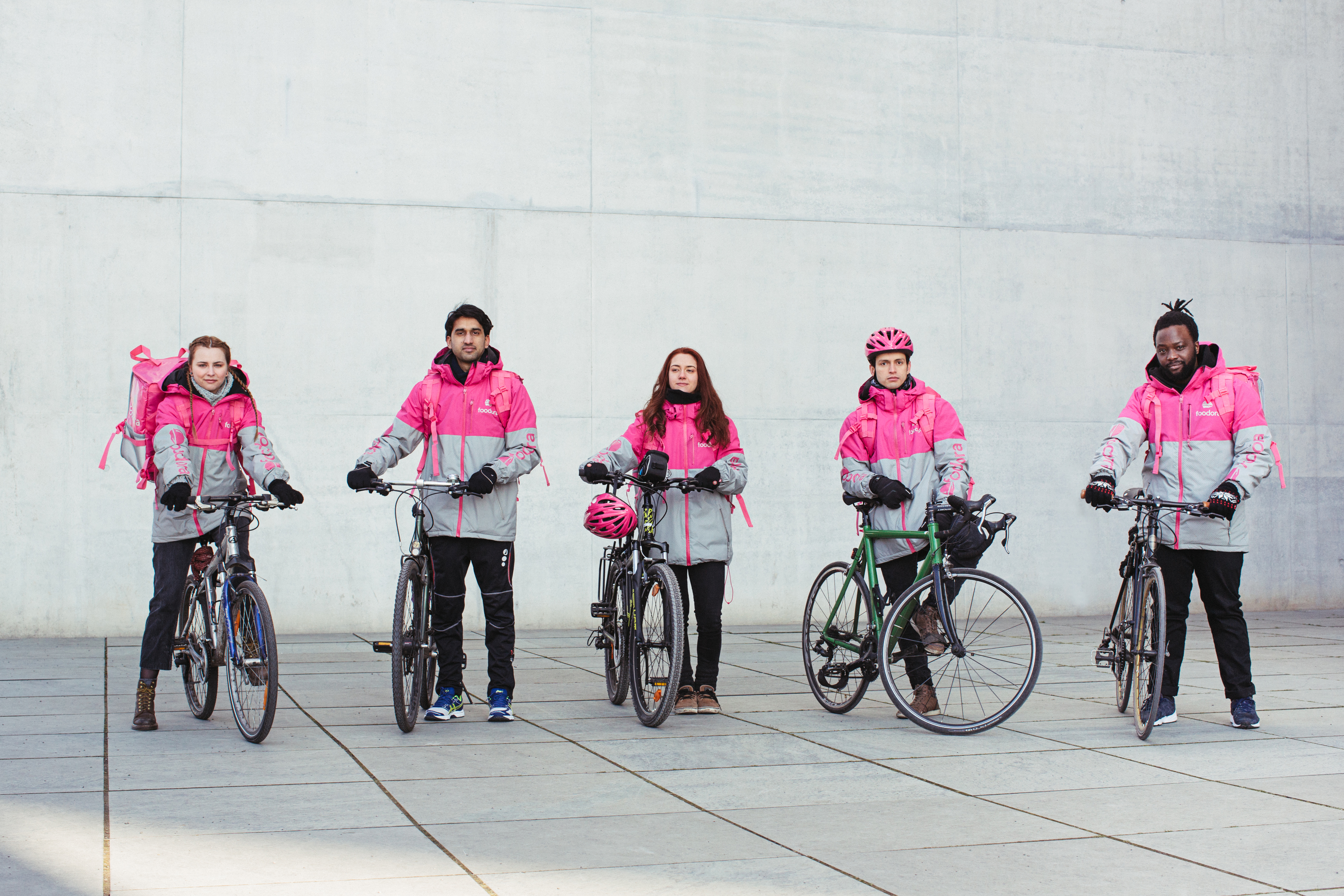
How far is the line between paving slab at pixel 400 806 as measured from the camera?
368 centimetres

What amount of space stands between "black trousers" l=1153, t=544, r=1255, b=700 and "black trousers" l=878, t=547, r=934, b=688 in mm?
1078

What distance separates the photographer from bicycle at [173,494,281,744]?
5703 mm

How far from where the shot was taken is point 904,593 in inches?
239

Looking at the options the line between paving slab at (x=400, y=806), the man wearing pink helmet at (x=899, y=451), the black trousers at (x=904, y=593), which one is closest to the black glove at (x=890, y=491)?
the man wearing pink helmet at (x=899, y=451)

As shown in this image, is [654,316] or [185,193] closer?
[185,193]

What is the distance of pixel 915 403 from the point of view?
657 cm

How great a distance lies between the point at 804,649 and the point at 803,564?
4.80 metres

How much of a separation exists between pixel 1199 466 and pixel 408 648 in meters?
3.68

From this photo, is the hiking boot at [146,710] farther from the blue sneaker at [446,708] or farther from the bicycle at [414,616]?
Result: the blue sneaker at [446,708]

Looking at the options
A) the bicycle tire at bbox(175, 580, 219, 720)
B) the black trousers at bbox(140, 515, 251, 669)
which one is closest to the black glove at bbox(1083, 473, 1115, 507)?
the black trousers at bbox(140, 515, 251, 669)

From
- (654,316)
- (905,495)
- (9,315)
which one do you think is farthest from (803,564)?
(9,315)

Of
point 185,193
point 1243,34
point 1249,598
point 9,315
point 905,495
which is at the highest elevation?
point 1243,34

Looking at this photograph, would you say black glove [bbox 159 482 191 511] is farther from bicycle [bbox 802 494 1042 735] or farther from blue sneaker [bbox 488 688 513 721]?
bicycle [bbox 802 494 1042 735]

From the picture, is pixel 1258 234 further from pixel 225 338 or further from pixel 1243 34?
pixel 225 338
